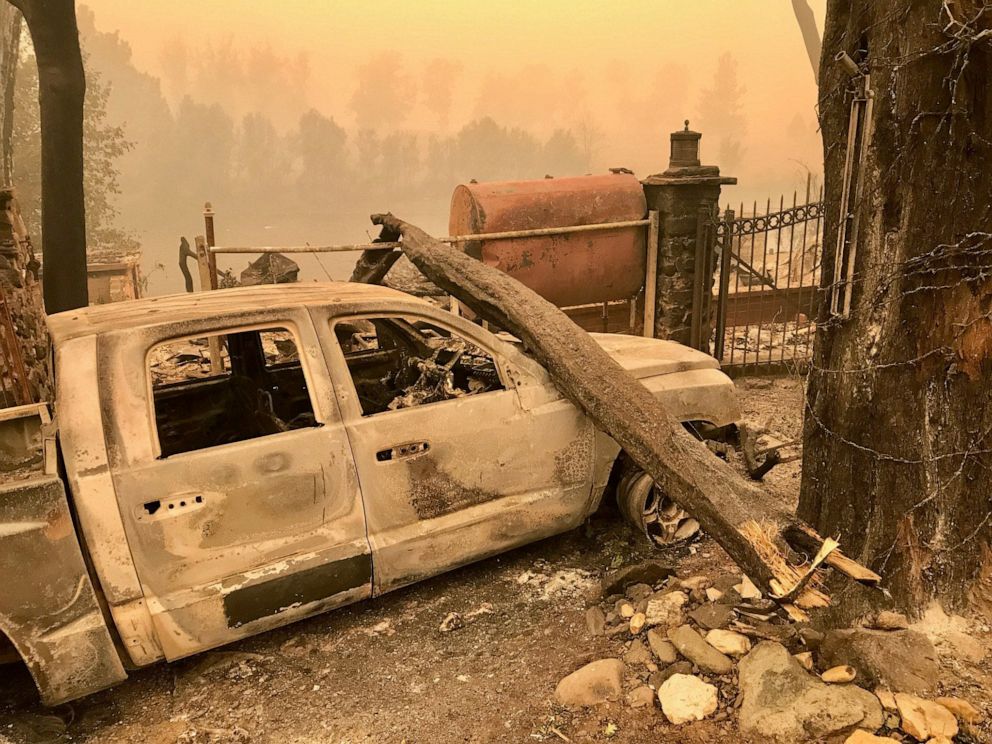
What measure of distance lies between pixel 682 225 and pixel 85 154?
19.0 m

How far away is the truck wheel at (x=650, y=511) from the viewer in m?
4.13

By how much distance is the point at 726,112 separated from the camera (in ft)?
113

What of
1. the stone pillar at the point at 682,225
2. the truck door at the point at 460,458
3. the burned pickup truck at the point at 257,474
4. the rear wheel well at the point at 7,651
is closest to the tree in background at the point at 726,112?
the stone pillar at the point at 682,225

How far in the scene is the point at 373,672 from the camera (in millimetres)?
3359

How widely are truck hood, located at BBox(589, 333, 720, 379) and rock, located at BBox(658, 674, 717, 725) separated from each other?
1.76m

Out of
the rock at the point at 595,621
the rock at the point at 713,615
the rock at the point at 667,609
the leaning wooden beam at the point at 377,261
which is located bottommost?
the rock at the point at 595,621

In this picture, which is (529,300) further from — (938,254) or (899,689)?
(899,689)

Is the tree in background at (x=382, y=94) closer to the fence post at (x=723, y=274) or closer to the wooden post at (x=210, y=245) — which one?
the fence post at (x=723, y=274)

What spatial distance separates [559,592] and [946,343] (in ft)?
7.61

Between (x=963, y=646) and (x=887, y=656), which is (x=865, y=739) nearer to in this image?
(x=887, y=656)

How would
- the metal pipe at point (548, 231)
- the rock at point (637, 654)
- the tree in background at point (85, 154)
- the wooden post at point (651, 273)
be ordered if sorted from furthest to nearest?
the tree in background at point (85, 154) → the wooden post at point (651, 273) → the metal pipe at point (548, 231) → the rock at point (637, 654)

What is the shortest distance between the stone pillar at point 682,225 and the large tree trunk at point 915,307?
14.6 feet

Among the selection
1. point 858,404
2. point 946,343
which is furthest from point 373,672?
point 946,343

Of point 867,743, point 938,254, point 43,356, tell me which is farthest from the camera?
point 43,356
